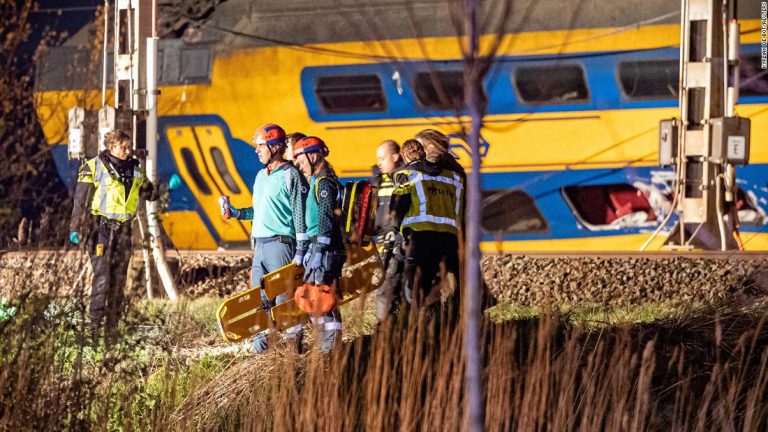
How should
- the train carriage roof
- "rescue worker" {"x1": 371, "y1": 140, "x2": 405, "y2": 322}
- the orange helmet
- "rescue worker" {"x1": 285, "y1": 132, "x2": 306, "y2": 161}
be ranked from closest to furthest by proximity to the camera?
1. the orange helmet
2. "rescue worker" {"x1": 285, "y1": 132, "x2": 306, "y2": 161}
3. "rescue worker" {"x1": 371, "y1": 140, "x2": 405, "y2": 322}
4. the train carriage roof

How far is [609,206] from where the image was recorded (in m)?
14.9

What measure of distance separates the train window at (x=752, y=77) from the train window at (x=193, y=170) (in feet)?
20.7

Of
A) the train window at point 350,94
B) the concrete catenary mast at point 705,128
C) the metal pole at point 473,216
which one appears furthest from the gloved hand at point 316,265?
the train window at point 350,94

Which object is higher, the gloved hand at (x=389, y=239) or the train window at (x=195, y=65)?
the train window at (x=195, y=65)

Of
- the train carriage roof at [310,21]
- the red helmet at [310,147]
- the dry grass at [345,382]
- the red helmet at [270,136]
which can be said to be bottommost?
the dry grass at [345,382]

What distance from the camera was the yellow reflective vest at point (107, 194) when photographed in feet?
34.2

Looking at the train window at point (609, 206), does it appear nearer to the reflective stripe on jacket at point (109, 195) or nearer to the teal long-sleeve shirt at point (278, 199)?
the reflective stripe on jacket at point (109, 195)

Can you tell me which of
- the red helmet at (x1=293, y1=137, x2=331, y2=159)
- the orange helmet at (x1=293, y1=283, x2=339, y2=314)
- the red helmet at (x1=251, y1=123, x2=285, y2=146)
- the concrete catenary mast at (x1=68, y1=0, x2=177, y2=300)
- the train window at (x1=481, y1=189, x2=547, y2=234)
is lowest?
the orange helmet at (x1=293, y1=283, x2=339, y2=314)

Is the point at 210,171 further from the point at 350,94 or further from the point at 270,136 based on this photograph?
the point at 270,136

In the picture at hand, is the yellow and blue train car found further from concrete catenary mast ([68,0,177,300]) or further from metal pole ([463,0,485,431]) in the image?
metal pole ([463,0,485,431])

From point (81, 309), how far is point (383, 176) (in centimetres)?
399

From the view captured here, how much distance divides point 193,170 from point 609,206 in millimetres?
5009

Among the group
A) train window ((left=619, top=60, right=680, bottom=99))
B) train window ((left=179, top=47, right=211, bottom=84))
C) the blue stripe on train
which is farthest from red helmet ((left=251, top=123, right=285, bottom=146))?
train window ((left=179, top=47, right=211, bottom=84))

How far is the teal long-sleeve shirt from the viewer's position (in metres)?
8.66
